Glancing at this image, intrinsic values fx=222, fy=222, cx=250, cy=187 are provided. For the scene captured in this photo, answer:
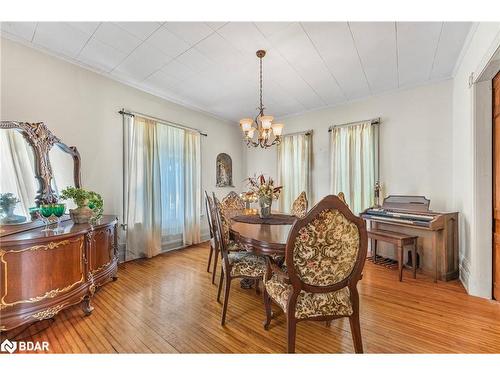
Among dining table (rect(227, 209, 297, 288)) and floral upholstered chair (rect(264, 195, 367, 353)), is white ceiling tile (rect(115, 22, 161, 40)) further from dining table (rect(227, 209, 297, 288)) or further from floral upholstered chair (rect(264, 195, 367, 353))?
floral upholstered chair (rect(264, 195, 367, 353))

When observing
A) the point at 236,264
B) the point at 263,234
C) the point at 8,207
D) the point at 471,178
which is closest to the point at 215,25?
the point at 263,234

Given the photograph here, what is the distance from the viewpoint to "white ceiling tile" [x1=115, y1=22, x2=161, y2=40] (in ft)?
7.08

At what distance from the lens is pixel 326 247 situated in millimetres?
Result: 1328

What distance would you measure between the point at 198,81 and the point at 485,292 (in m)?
4.31

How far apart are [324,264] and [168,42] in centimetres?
270

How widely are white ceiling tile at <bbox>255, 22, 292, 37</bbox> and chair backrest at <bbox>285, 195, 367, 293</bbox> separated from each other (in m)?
1.87

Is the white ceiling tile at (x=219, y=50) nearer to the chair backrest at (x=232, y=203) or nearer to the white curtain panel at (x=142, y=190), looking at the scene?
the white curtain panel at (x=142, y=190)

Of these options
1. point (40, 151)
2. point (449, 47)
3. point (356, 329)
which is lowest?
point (356, 329)

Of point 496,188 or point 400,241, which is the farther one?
point 400,241

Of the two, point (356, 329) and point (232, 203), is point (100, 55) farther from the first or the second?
point (356, 329)

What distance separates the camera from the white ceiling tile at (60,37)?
7.23ft

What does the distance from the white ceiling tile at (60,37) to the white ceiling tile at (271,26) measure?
5.94 feet
